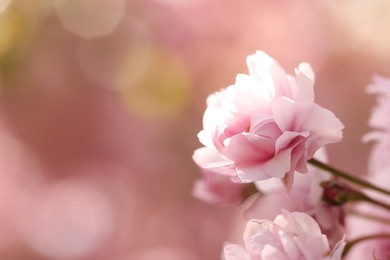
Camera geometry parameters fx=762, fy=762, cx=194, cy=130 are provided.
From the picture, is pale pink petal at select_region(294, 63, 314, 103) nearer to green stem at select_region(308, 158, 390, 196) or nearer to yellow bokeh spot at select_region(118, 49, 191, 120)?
green stem at select_region(308, 158, 390, 196)

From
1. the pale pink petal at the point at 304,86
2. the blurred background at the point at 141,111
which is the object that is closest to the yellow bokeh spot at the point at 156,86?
the blurred background at the point at 141,111

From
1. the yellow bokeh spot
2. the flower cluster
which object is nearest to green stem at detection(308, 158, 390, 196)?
the flower cluster

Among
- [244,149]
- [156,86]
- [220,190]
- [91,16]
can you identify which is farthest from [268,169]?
[91,16]

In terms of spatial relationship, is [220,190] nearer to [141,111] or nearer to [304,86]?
[304,86]

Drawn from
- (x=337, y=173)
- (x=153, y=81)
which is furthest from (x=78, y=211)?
(x=337, y=173)

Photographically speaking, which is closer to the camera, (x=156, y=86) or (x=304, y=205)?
(x=304, y=205)

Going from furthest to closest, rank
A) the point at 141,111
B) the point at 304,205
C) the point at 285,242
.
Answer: the point at 141,111, the point at 304,205, the point at 285,242

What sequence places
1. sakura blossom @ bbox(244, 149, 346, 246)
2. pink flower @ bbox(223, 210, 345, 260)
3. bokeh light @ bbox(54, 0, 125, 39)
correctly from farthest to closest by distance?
1. bokeh light @ bbox(54, 0, 125, 39)
2. sakura blossom @ bbox(244, 149, 346, 246)
3. pink flower @ bbox(223, 210, 345, 260)
